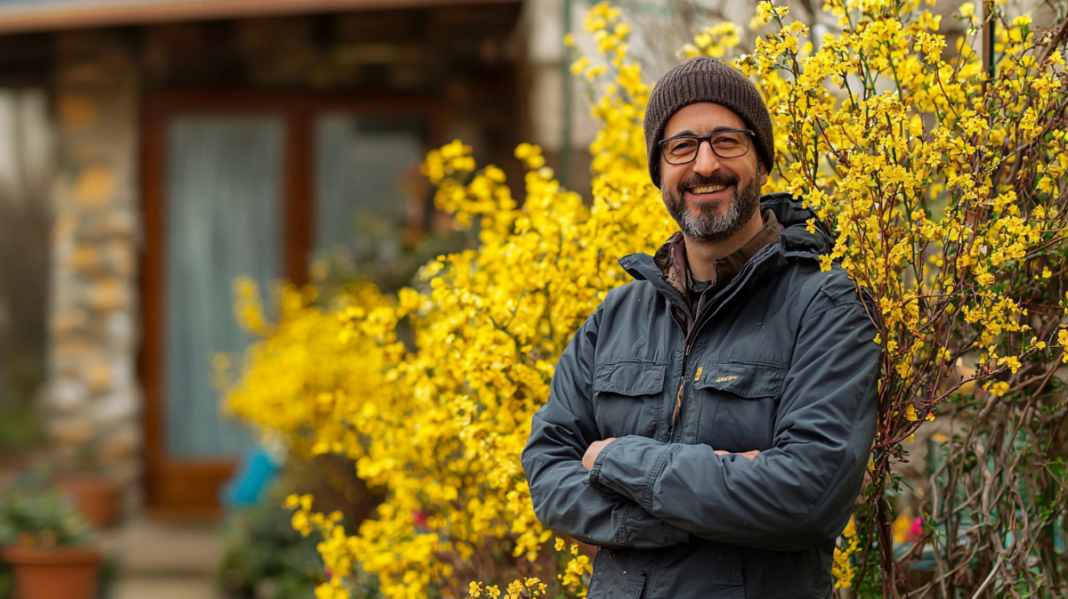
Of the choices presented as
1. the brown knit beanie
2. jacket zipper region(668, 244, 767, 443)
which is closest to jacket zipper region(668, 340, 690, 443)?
jacket zipper region(668, 244, 767, 443)

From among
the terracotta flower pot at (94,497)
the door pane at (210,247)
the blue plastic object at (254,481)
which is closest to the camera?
the blue plastic object at (254,481)

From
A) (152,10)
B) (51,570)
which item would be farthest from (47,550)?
(152,10)

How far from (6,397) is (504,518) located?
18.1 ft

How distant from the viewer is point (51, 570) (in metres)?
5.01

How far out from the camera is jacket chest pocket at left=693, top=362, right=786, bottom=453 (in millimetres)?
1805

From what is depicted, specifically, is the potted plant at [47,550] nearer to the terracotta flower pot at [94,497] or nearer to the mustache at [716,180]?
the terracotta flower pot at [94,497]

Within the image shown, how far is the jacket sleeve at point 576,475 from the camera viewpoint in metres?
1.83

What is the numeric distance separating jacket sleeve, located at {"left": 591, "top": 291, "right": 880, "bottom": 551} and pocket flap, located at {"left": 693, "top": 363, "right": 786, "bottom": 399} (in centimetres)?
2

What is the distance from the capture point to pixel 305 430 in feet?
17.1

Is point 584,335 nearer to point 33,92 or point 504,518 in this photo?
point 504,518

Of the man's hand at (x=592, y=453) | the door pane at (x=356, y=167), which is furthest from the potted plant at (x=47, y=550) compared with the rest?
the man's hand at (x=592, y=453)

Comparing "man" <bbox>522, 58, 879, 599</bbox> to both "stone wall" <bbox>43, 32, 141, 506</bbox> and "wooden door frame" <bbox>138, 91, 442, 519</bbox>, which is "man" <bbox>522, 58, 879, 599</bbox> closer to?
"wooden door frame" <bbox>138, 91, 442, 519</bbox>

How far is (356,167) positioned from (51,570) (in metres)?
3.34

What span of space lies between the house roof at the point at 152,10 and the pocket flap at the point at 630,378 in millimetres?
4189
